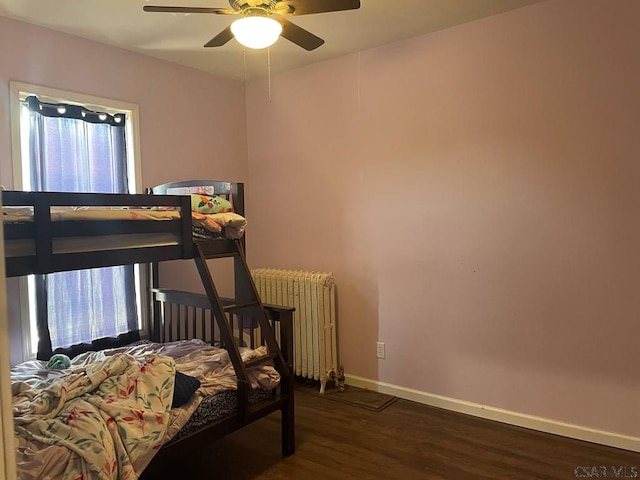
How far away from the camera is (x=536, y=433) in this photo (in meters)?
2.93

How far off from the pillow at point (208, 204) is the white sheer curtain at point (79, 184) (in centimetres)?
106

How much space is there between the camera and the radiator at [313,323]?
3.66 m

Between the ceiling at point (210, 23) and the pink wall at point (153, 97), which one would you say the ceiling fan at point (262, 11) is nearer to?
the ceiling at point (210, 23)

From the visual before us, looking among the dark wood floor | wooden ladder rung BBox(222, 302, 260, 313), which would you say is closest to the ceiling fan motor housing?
wooden ladder rung BBox(222, 302, 260, 313)

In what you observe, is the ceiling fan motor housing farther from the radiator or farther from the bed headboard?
the radiator

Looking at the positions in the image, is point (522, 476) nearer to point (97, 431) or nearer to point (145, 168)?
point (97, 431)

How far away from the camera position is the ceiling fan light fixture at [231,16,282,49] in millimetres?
2053

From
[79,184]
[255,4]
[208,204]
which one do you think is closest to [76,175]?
[79,184]

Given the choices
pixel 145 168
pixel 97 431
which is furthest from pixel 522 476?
pixel 145 168

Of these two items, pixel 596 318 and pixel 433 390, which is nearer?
pixel 596 318

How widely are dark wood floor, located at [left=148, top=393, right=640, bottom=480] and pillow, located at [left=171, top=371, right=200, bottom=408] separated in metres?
0.55

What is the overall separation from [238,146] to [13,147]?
1.81 m

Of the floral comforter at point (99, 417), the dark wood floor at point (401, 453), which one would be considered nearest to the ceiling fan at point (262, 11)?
the floral comforter at point (99, 417)

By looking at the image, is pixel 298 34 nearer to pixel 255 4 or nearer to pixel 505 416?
pixel 255 4
